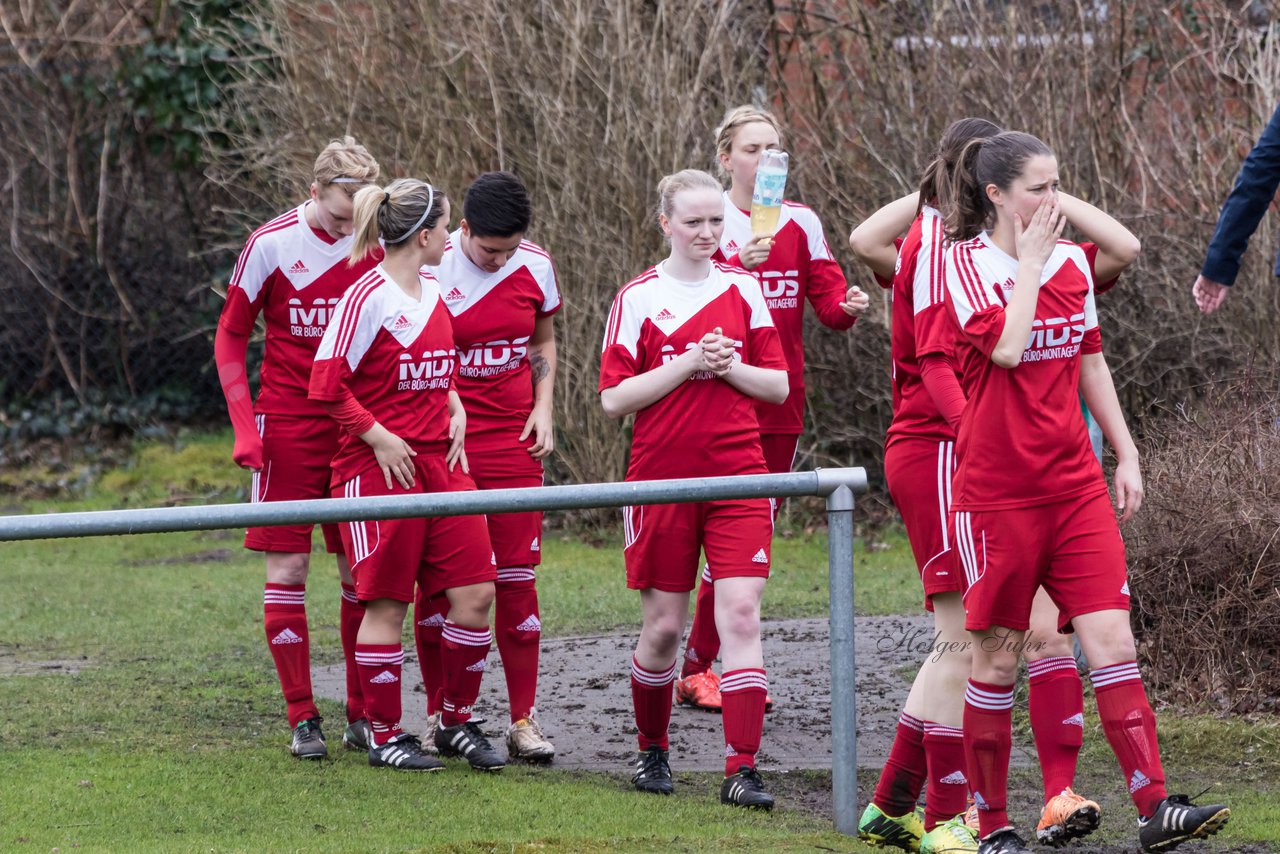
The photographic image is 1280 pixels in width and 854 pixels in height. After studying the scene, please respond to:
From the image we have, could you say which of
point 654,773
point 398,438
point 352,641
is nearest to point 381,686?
point 352,641

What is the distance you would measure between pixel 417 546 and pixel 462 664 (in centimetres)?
52

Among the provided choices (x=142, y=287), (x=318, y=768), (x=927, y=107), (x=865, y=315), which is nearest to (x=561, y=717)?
(x=318, y=768)

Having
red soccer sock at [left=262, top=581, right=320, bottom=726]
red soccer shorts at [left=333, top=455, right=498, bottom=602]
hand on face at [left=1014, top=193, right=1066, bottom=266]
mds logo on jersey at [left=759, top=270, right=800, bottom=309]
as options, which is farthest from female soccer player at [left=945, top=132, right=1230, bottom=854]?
red soccer sock at [left=262, top=581, right=320, bottom=726]

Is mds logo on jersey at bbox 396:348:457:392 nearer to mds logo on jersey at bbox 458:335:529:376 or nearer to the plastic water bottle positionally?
mds logo on jersey at bbox 458:335:529:376

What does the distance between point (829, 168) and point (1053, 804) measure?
730 cm

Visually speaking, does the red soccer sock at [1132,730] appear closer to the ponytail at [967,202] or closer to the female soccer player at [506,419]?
the ponytail at [967,202]

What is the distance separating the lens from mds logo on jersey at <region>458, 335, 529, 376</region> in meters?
6.29

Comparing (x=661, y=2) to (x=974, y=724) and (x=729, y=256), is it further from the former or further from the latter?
(x=974, y=724)

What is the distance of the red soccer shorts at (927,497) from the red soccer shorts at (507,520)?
168 cm

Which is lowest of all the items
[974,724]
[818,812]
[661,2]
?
[818,812]

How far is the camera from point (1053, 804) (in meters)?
4.58

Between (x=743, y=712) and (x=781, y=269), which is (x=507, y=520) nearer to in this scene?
(x=743, y=712)

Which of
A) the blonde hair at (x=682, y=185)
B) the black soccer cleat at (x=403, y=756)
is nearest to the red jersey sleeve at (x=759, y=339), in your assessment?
the blonde hair at (x=682, y=185)

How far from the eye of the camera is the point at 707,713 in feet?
23.0
